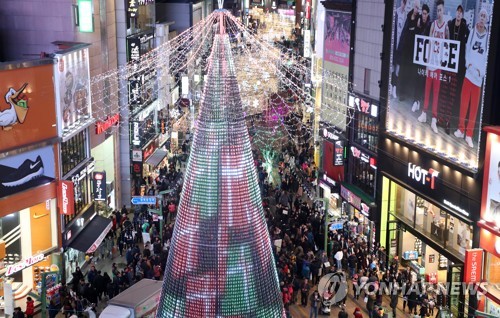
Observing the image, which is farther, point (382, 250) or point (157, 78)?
point (157, 78)

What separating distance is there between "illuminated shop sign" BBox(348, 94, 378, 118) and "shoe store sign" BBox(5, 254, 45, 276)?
50.0ft

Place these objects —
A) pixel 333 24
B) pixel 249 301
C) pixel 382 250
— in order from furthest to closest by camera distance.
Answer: pixel 333 24, pixel 382 250, pixel 249 301

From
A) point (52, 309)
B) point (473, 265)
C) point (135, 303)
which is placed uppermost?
point (473, 265)

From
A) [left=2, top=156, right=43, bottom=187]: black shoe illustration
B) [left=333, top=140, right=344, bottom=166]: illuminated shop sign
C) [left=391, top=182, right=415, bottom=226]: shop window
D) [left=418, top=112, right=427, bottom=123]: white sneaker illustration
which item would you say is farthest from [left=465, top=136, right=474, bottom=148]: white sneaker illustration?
[left=2, top=156, right=43, bottom=187]: black shoe illustration

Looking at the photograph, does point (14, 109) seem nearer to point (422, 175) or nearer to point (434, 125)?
point (434, 125)

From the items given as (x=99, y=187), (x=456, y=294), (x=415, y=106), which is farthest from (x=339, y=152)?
(x=456, y=294)

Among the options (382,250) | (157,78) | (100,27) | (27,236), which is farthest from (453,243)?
(157,78)

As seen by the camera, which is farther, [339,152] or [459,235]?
[339,152]

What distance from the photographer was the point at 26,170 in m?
25.9

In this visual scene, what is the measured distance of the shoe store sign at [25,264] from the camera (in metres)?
25.0

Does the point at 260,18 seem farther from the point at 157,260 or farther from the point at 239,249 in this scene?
the point at 239,249

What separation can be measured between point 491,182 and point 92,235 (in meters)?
14.5

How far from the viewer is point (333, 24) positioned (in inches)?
1569

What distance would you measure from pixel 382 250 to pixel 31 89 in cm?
1487
